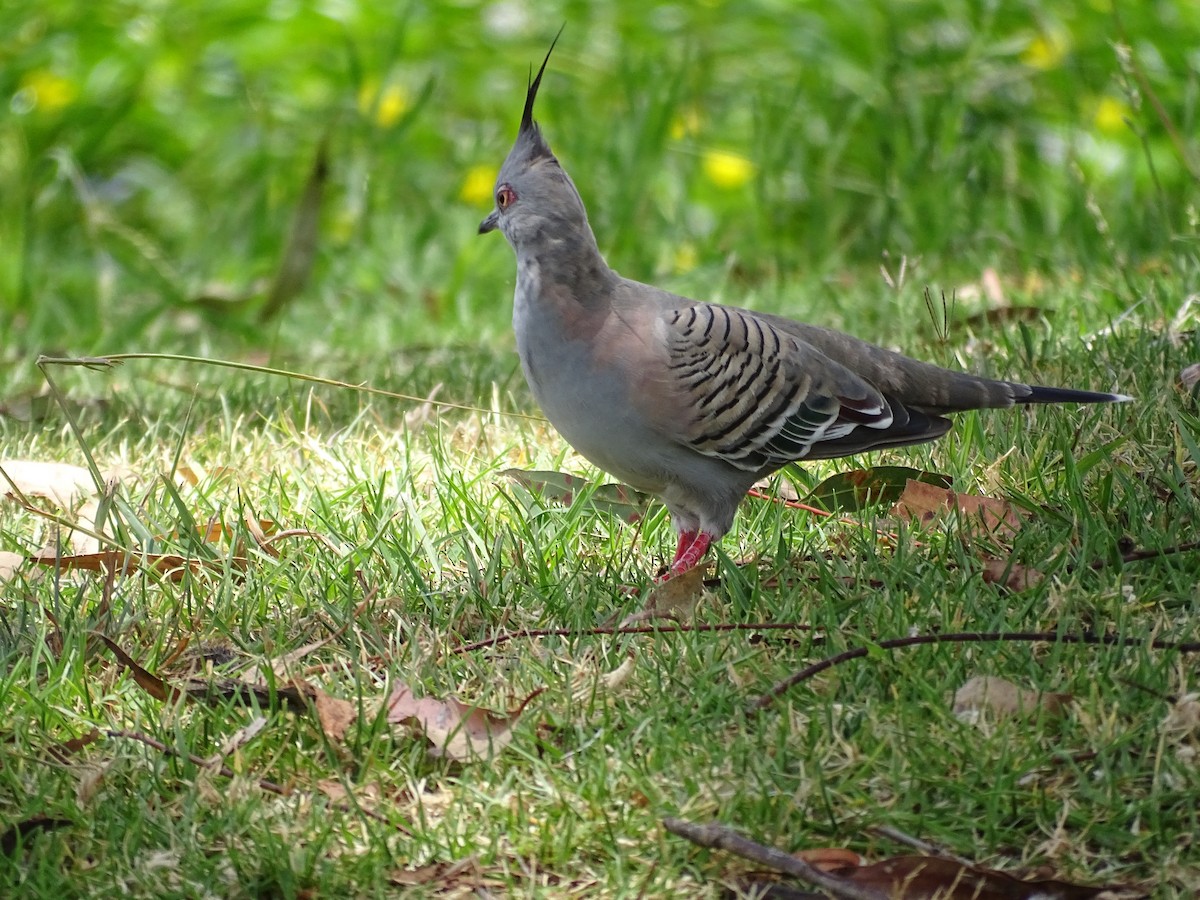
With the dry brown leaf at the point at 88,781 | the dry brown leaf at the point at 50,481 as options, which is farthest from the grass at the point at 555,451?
the dry brown leaf at the point at 50,481

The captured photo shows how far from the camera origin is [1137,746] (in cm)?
241

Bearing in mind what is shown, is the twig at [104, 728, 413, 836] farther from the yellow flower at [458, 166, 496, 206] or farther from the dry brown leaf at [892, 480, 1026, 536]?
the yellow flower at [458, 166, 496, 206]

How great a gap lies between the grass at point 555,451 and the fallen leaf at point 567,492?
0.05 meters

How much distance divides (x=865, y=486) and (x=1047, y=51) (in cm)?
415

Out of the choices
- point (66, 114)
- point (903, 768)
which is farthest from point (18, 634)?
point (66, 114)

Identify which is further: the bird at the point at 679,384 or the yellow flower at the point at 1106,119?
the yellow flower at the point at 1106,119

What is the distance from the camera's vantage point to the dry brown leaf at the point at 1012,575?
2.90 m

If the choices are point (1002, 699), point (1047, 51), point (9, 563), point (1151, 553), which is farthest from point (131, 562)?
point (1047, 51)

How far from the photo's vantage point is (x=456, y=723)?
2605 millimetres

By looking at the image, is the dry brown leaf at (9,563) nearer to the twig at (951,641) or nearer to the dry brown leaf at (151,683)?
the dry brown leaf at (151,683)

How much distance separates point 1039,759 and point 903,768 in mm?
214

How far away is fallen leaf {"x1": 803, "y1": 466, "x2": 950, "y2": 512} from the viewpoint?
3.52 meters

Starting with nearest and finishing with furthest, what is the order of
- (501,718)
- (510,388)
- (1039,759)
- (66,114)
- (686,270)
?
(1039,759) < (501,718) < (510,388) < (686,270) < (66,114)

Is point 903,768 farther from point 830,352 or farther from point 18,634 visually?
point 18,634
